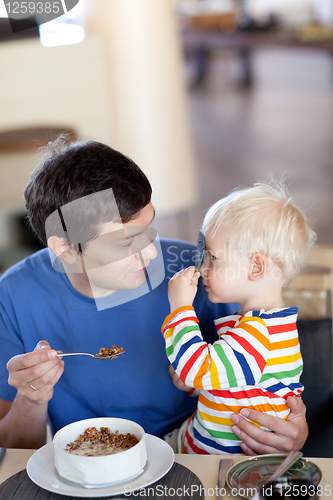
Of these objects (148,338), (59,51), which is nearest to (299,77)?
(59,51)

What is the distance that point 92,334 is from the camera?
1.21 meters

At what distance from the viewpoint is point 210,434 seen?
1.14 m

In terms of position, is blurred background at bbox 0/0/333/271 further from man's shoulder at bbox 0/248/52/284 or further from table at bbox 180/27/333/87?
table at bbox 180/27/333/87

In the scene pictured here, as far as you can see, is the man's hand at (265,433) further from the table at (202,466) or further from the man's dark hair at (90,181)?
the man's dark hair at (90,181)

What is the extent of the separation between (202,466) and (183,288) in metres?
0.29

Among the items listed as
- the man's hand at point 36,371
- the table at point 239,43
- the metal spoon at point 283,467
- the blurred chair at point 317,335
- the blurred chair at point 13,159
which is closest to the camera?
the metal spoon at point 283,467

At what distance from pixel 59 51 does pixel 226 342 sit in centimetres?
257

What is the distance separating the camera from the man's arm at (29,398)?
100cm

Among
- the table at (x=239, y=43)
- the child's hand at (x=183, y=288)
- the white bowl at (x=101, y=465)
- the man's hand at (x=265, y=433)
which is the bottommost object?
the table at (x=239, y=43)

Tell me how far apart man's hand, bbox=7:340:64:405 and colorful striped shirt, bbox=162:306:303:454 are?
7.5 inches

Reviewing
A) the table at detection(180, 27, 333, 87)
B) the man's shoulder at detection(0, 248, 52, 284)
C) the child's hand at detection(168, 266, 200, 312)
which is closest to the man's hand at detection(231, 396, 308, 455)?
the child's hand at detection(168, 266, 200, 312)

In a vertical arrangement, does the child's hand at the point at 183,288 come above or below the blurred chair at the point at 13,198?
above

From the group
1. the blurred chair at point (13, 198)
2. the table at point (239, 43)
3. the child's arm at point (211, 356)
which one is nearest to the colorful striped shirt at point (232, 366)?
the child's arm at point (211, 356)

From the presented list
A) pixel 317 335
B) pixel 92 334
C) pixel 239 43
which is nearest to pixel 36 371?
pixel 92 334
